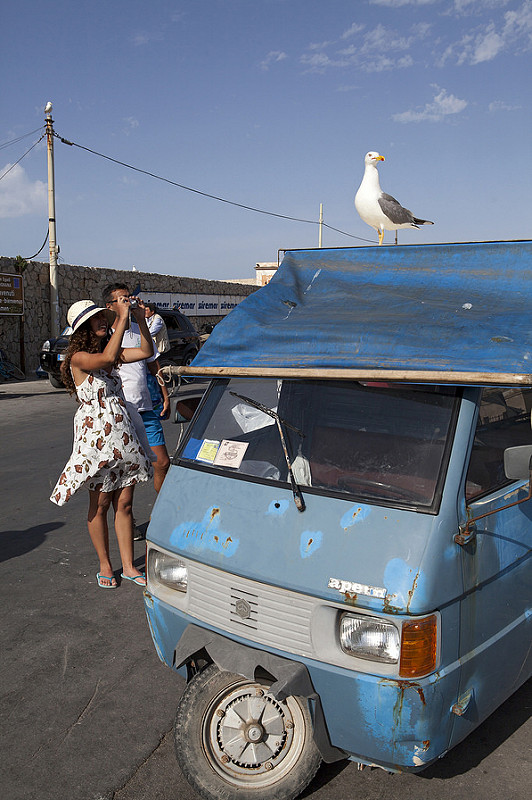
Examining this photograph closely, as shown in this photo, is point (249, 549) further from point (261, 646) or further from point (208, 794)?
point (208, 794)

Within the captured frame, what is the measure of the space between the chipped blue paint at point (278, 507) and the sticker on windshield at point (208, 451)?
534 mm

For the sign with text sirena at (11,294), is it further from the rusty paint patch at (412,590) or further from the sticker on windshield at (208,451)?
the rusty paint patch at (412,590)

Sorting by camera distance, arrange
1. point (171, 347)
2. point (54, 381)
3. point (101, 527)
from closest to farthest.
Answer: point (101, 527)
point (54, 381)
point (171, 347)

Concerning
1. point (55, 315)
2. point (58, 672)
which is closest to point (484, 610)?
point (58, 672)

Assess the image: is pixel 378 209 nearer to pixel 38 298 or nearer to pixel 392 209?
pixel 392 209

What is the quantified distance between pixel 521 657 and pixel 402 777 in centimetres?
72

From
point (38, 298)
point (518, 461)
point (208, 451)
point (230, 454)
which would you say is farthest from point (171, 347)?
point (518, 461)

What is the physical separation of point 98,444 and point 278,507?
6.75ft

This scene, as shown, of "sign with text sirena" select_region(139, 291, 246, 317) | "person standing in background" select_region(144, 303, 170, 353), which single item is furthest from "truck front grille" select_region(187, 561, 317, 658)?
"sign with text sirena" select_region(139, 291, 246, 317)

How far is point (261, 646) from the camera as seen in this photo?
2574 millimetres

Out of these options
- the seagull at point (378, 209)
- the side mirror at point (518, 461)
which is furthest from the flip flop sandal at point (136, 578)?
the seagull at point (378, 209)

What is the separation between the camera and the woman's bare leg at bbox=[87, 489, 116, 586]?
4648 millimetres

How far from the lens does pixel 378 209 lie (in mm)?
5883

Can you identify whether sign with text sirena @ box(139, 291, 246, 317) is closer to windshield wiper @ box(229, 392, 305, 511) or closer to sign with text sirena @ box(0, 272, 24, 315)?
sign with text sirena @ box(0, 272, 24, 315)
